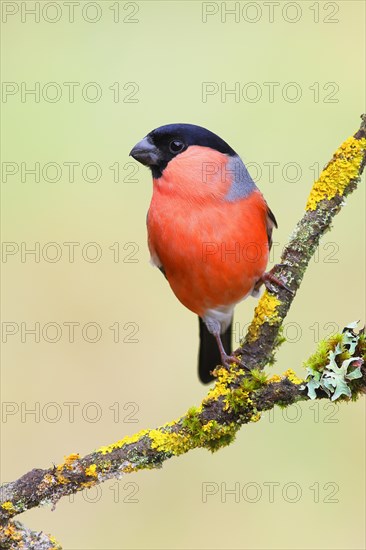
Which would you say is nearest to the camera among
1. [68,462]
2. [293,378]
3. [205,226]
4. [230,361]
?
[293,378]

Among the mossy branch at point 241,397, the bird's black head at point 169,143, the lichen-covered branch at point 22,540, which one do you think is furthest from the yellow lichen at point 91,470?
the bird's black head at point 169,143

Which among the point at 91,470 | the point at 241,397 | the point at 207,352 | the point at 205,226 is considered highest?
the point at 205,226

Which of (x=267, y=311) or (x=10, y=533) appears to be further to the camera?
(x=267, y=311)

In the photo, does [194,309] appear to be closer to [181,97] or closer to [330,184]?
[330,184]

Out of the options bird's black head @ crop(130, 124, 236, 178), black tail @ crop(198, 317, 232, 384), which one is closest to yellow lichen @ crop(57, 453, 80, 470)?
bird's black head @ crop(130, 124, 236, 178)

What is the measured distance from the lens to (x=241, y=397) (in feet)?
11.1

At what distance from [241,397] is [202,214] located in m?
1.25

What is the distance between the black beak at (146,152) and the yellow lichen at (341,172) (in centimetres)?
102

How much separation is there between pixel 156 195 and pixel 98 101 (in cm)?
396

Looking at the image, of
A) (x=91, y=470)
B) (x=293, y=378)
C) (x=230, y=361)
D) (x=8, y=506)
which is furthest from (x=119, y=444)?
(x=293, y=378)

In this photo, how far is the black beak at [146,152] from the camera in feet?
14.2

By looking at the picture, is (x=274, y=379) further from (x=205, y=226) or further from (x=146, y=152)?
(x=146, y=152)

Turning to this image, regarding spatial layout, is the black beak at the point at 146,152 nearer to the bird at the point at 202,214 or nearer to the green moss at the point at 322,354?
the bird at the point at 202,214

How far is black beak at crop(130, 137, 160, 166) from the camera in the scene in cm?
432
